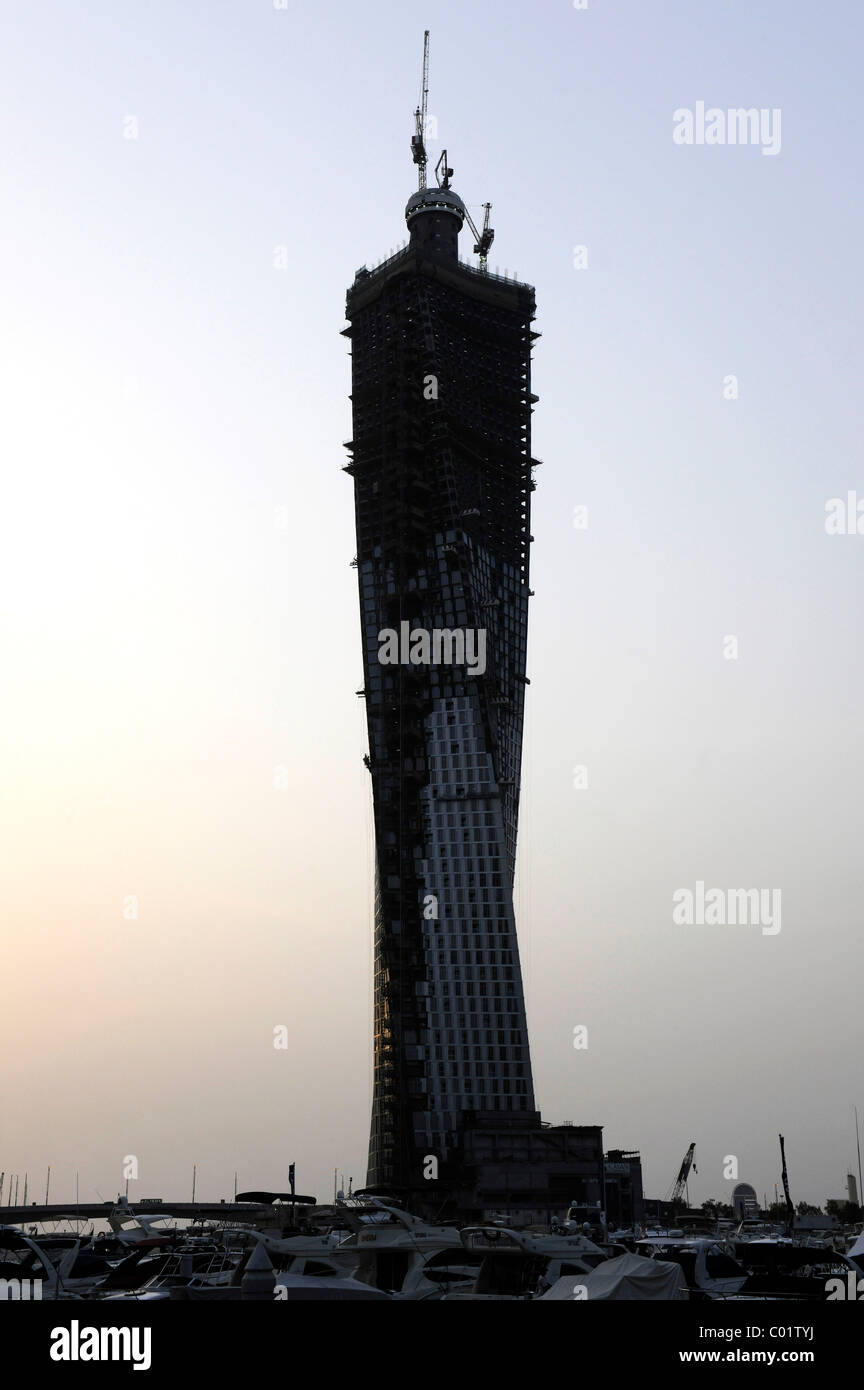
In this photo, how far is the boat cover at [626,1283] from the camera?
43.3 meters

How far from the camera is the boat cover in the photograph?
142 feet

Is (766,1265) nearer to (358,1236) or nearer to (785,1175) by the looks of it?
(358,1236)

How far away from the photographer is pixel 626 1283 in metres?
43.4
